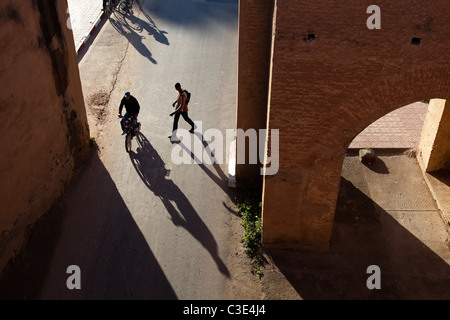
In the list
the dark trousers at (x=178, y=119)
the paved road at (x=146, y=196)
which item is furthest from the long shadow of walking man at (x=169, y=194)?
the dark trousers at (x=178, y=119)

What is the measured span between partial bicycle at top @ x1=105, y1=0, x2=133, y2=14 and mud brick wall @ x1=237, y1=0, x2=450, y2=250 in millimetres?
9744

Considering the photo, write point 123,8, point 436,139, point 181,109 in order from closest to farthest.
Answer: point 436,139 → point 181,109 → point 123,8

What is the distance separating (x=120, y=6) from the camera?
1608 centimetres

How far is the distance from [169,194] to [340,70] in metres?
4.66

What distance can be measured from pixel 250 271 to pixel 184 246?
4.22 ft

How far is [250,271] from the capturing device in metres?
8.16

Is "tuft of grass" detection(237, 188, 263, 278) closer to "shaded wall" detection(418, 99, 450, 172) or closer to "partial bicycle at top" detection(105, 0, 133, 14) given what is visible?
"shaded wall" detection(418, 99, 450, 172)

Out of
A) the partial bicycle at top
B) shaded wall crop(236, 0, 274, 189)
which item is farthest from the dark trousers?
the partial bicycle at top

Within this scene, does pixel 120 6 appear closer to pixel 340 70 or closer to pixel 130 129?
pixel 130 129

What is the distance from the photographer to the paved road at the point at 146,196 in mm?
7953

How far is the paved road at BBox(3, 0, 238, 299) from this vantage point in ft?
26.1

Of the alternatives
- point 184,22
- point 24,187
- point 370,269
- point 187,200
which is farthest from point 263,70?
point 184,22

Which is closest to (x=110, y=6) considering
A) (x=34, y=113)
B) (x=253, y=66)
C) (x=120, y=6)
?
(x=120, y=6)
